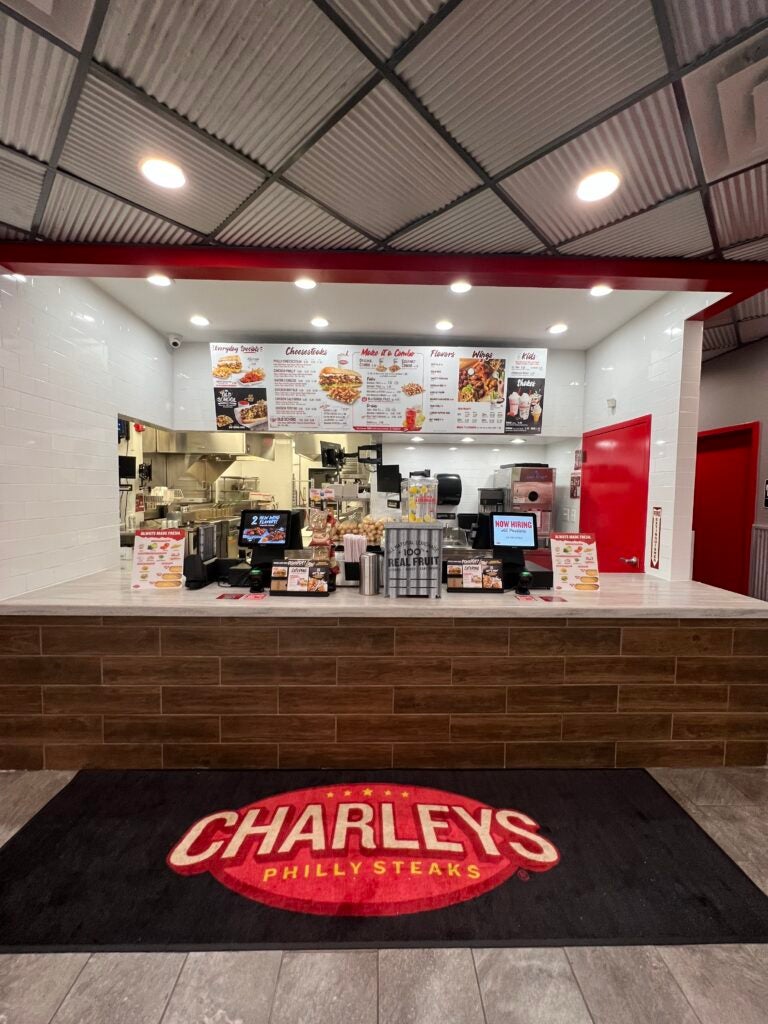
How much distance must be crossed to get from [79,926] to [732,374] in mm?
6588

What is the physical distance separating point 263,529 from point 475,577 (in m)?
1.44

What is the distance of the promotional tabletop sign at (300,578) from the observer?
2.65m

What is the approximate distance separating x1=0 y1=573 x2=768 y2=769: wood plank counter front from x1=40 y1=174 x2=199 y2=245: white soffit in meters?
2.06

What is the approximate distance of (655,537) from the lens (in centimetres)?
360

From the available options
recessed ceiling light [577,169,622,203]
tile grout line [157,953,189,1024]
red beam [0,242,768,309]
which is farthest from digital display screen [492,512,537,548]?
tile grout line [157,953,189,1024]

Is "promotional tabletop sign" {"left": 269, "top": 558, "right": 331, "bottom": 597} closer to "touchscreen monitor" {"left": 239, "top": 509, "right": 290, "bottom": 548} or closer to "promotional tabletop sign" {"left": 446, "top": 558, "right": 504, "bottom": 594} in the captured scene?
"touchscreen monitor" {"left": 239, "top": 509, "right": 290, "bottom": 548}

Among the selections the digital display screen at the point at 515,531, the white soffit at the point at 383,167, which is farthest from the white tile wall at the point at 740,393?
the white soffit at the point at 383,167

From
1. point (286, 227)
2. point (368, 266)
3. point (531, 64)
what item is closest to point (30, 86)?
point (286, 227)

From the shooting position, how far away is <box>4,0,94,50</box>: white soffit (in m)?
1.28

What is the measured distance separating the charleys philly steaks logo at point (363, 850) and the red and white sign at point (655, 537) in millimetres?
2353

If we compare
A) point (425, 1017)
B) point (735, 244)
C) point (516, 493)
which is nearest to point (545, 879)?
point (425, 1017)

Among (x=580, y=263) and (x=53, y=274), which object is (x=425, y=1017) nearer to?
(x=580, y=263)

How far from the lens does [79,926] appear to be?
167 cm

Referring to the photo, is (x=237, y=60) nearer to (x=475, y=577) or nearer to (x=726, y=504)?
(x=475, y=577)
